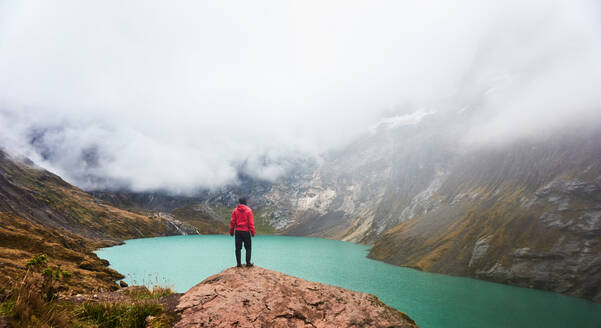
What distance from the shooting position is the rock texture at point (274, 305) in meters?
8.45

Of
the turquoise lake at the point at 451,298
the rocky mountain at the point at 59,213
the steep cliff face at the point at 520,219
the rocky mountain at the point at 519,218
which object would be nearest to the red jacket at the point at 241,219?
the turquoise lake at the point at 451,298

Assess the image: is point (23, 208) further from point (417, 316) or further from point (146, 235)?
point (417, 316)

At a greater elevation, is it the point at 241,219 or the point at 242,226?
the point at 241,219

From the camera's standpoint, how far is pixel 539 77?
135 metres

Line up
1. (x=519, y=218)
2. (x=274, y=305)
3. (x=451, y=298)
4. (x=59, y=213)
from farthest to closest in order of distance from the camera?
(x=59, y=213) → (x=519, y=218) → (x=451, y=298) → (x=274, y=305)

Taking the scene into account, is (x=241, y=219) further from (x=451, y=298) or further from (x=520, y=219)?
(x=520, y=219)

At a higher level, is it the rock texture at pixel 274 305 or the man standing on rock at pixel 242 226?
the man standing on rock at pixel 242 226

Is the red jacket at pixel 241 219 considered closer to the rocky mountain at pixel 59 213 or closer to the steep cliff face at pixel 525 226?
the rocky mountain at pixel 59 213

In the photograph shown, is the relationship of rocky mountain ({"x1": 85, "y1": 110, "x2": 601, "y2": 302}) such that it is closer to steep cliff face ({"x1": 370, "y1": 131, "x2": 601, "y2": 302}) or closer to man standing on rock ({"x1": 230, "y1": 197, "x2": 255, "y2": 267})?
steep cliff face ({"x1": 370, "y1": 131, "x2": 601, "y2": 302})

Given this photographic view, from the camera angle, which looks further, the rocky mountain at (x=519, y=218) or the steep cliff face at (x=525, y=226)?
the rocky mountain at (x=519, y=218)

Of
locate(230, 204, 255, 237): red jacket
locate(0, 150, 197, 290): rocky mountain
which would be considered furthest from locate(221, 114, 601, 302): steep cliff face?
locate(0, 150, 197, 290): rocky mountain

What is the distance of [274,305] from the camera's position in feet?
31.2

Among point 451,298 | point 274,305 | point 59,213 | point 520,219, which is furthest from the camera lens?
point 59,213

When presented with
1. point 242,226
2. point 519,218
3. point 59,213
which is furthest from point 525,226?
point 59,213
